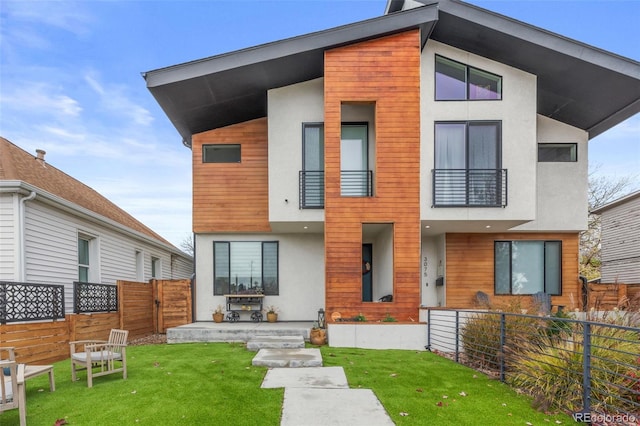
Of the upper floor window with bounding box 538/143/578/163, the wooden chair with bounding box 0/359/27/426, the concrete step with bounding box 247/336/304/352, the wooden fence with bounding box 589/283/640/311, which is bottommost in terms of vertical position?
the concrete step with bounding box 247/336/304/352

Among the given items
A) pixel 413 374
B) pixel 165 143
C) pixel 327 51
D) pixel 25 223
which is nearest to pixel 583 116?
pixel 327 51

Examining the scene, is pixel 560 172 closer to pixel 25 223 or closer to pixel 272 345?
pixel 272 345

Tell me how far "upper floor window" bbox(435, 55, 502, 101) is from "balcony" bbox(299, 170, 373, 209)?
9.47 ft

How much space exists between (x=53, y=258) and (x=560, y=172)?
13.7 m

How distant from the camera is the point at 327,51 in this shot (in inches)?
344

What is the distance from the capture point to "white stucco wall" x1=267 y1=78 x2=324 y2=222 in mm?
9555

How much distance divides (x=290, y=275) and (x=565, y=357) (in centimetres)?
731

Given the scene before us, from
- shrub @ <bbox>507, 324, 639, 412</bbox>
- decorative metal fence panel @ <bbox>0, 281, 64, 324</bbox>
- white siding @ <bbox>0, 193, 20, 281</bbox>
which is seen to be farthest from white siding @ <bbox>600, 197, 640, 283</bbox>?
white siding @ <bbox>0, 193, 20, 281</bbox>

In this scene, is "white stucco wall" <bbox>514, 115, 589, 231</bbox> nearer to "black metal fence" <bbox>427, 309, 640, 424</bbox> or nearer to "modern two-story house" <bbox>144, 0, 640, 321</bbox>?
"modern two-story house" <bbox>144, 0, 640, 321</bbox>

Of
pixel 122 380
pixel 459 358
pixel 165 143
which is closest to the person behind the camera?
pixel 122 380

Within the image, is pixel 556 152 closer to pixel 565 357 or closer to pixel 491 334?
pixel 491 334

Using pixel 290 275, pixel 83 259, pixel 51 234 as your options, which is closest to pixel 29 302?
pixel 51 234

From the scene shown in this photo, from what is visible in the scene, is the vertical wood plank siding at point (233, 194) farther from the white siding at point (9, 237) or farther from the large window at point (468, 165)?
the large window at point (468, 165)

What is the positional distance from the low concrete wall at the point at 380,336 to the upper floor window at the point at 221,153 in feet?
19.4
